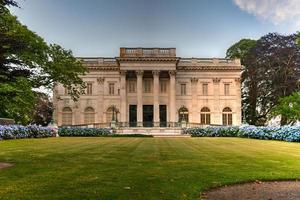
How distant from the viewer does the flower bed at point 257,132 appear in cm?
2623

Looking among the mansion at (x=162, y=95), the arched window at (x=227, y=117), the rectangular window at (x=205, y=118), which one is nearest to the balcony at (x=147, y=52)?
the mansion at (x=162, y=95)

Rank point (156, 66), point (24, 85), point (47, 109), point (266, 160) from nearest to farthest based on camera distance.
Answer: point (266, 160), point (24, 85), point (156, 66), point (47, 109)

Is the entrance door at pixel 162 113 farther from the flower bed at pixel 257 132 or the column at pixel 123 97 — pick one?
the flower bed at pixel 257 132

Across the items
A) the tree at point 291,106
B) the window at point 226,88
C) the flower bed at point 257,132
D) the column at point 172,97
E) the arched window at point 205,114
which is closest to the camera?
the flower bed at point 257,132

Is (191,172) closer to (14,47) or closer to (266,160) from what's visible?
(266,160)

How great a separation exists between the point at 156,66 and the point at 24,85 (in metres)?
35.4

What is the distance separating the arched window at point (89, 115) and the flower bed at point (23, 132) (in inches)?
699

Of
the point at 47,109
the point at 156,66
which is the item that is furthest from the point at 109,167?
the point at 47,109

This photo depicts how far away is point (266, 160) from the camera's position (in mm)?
12305

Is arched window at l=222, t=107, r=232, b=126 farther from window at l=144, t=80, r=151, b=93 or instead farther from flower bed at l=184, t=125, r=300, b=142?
flower bed at l=184, t=125, r=300, b=142

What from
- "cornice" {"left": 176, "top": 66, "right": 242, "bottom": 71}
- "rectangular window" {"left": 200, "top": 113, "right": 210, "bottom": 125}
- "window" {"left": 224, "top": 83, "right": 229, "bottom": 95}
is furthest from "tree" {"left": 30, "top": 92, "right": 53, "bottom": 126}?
"window" {"left": 224, "top": 83, "right": 229, "bottom": 95}

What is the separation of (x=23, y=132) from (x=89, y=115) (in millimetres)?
25493

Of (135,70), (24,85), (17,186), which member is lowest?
(17,186)

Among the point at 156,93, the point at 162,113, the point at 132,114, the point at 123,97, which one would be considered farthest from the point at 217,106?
the point at 123,97
